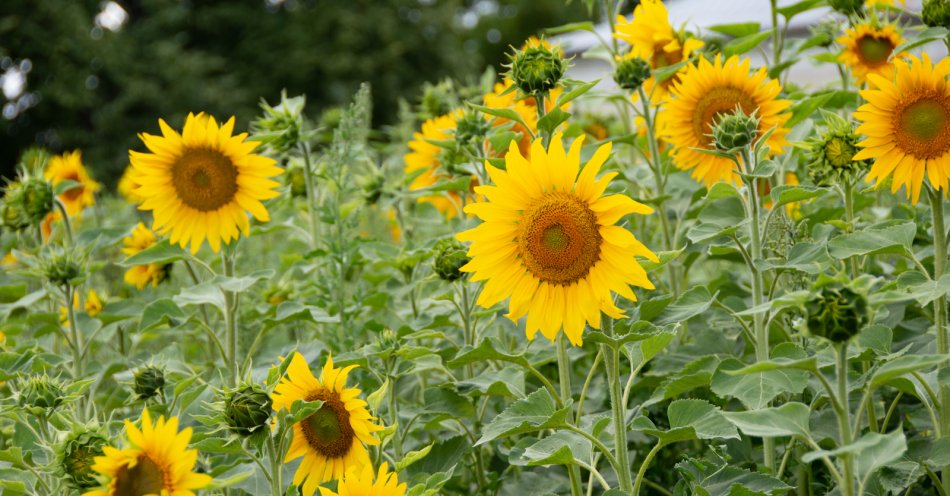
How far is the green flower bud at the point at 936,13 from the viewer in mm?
1993

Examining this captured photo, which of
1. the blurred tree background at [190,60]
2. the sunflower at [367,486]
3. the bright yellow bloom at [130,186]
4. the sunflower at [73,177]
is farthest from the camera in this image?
the blurred tree background at [190,60]

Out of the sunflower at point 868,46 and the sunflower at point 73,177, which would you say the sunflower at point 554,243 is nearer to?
the sunflower at point 868,46

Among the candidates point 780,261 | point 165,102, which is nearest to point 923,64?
point 780,261

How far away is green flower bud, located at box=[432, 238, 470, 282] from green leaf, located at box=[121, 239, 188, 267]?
59 centimetres

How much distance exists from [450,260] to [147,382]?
62 centimetres

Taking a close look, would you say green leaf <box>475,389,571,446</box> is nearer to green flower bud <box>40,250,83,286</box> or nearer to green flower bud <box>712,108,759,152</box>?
green flower bud <box>712,108,759,152</box>

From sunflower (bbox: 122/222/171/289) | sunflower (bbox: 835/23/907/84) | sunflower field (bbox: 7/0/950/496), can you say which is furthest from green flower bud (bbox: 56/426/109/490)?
sunflower (bbox: 835/23/907/84)

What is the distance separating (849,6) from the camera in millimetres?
2479

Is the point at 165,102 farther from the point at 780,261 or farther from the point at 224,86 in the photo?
the point at 780,261

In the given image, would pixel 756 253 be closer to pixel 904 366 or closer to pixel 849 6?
pixel 904 366

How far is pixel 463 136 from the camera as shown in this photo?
212cm

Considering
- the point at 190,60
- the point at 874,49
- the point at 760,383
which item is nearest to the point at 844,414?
the point at 760,383

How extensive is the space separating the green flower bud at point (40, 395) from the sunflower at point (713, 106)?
1323 mm

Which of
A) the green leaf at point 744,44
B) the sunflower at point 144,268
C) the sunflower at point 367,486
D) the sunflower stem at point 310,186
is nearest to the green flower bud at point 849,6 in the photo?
the green leaf at point 744,44
